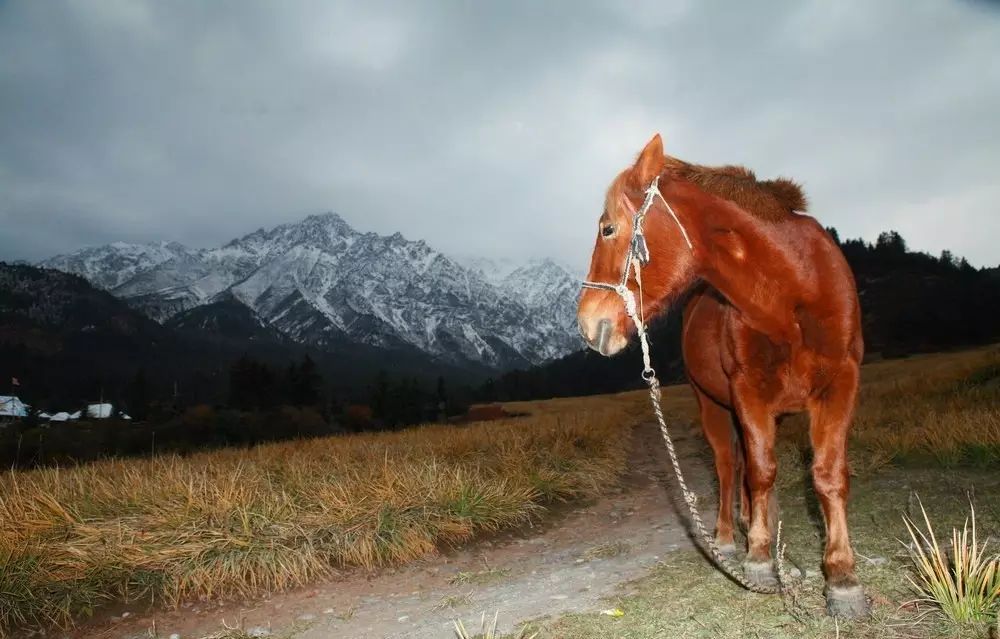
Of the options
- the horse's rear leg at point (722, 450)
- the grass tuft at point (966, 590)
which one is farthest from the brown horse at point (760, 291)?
the horse's rear leg at point (722, 450)

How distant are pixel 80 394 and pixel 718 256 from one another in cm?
9435

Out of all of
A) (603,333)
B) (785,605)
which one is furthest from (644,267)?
(785,605)

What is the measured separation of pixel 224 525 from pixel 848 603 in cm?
538

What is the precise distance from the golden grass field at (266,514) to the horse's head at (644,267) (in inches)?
152

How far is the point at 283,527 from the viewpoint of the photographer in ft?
19.2

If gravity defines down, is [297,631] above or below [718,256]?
below

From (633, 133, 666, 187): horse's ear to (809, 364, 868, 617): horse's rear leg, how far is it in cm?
156

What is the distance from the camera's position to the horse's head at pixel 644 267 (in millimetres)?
3314

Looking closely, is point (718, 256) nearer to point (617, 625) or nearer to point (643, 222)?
point (643, 222)

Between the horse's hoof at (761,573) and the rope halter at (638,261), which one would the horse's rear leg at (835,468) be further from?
the rope halter at (638,261)

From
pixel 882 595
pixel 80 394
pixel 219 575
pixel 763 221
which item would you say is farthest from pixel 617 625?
pixel 80 394

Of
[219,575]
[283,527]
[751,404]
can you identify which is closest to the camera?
[751,404]

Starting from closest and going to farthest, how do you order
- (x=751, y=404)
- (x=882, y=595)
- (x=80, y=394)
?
(x=882, y=595)
(x=751, y=404)
(x=80, y=394)

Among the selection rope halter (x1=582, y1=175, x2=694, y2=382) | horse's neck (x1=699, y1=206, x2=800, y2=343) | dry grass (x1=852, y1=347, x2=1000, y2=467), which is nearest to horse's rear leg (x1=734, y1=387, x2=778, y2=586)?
horse's neck (x1=699, y1=206, x2=800, y2=343)
